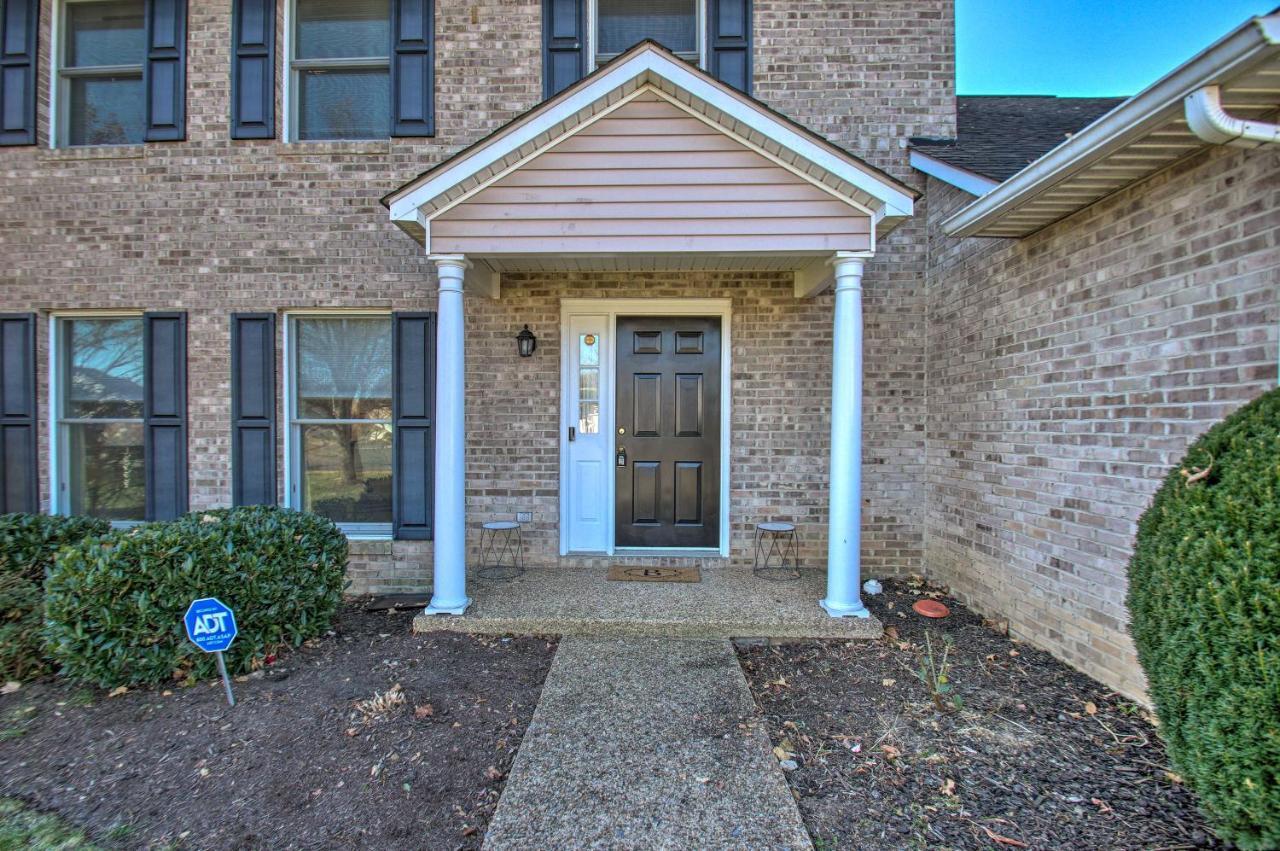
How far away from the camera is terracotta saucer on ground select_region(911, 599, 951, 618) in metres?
4.25

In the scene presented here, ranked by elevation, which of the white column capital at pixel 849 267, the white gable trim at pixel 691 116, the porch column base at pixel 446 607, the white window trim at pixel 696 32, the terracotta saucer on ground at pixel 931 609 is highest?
the white window trim at pixel 696 32

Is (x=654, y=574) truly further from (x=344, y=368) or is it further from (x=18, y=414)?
(x=18, y=414)

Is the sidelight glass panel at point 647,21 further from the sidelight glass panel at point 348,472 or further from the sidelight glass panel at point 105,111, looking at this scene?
the sidelight glass panel at point 105,111

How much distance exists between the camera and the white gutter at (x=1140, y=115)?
6.66ft

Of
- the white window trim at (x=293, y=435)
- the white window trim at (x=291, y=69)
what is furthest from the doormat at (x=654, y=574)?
the white window trim at (x=291, y=69)

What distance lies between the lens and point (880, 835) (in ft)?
7.08

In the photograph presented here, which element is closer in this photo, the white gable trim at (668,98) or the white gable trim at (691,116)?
the white gable trim at (668,98)

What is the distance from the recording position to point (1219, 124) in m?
2.23

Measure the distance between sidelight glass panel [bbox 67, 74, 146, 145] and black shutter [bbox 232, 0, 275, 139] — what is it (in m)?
1.02

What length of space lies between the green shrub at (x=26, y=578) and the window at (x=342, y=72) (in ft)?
12.1

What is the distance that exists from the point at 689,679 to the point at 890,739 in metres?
1.08

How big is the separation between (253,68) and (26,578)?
4.44m

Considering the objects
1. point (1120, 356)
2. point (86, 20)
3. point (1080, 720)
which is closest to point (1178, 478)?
point (1120, 356)

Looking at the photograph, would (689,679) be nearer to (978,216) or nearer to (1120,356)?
(1120,356)
